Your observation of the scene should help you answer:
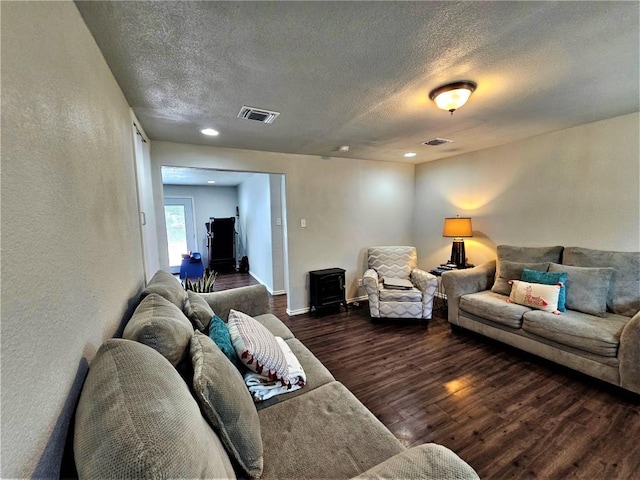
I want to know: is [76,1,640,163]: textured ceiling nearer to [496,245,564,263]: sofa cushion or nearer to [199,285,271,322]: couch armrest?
[496,245,564,263]: sofa cushion

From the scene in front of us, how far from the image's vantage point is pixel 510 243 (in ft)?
11.1

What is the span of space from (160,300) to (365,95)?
1.92 meters

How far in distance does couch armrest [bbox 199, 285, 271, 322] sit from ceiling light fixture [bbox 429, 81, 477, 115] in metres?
2.13

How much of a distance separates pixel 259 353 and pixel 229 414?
401 mm

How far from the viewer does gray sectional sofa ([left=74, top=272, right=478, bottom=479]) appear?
57cm

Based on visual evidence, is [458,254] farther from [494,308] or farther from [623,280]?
[623,280]

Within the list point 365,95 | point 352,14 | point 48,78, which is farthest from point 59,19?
point 365,95

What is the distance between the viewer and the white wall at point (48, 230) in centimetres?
59

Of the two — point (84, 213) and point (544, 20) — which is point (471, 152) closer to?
point (544, 20)

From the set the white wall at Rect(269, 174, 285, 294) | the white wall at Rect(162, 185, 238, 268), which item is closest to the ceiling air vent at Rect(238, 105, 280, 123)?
the white wall at Rect(269, 174, 285, 294)

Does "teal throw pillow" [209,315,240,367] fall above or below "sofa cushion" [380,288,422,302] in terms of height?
above

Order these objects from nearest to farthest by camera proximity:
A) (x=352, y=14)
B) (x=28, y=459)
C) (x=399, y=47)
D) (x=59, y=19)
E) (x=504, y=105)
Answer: (x=28, y=459)
(x=59, y=19)
(x=352, y=14)
(x=399, y=47)
(x=504, y=105)

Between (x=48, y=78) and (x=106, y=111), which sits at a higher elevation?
(x=106, y=111)

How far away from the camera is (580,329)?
2113 millimetres
